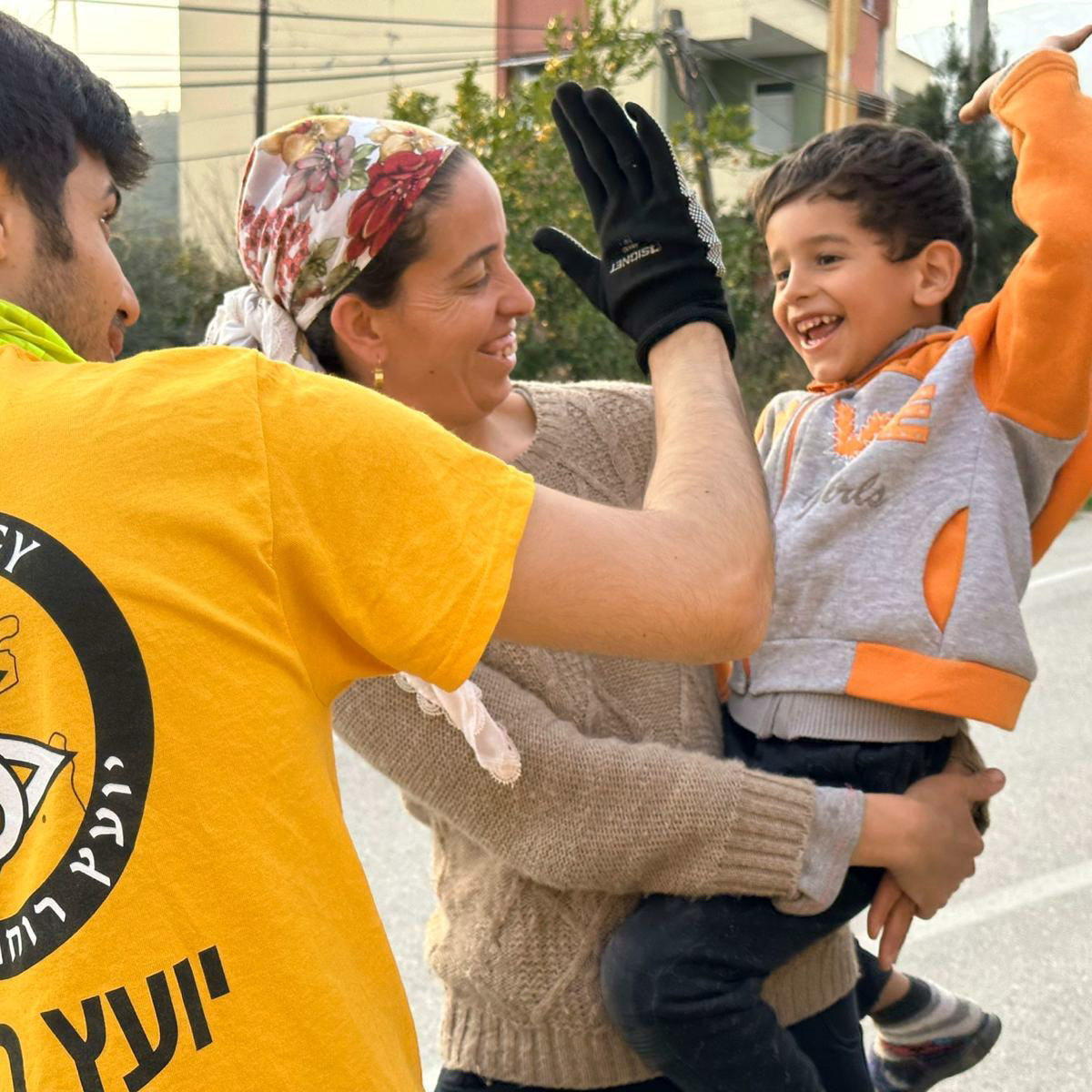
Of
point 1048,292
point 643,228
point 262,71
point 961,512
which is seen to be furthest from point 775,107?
point 643,228

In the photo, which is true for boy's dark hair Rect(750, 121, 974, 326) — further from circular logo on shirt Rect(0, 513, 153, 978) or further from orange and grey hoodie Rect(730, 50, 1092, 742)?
circular logo on shirt Rect(0, 513, 153, 978)

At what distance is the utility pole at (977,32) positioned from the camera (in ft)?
49.2

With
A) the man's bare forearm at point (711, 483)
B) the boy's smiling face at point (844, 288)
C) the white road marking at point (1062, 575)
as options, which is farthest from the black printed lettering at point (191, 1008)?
the white road marking at point (1062, 575)

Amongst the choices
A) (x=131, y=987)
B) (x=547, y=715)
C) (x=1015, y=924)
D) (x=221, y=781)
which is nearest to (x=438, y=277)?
(x=547, y=715)

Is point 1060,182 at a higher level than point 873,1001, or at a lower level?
higher

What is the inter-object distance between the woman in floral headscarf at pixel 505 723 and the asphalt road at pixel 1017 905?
1.87 meters

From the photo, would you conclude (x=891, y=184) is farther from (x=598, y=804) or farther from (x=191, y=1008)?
(x=191, y=1008)

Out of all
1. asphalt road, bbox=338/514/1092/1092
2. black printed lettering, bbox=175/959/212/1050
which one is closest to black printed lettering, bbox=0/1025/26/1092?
black printed lettering, bbox=175/959/212/1050

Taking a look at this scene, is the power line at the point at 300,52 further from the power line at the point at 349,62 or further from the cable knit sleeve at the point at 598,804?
the cable knit sleeve at the point at 598,804

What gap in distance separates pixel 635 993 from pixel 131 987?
82cm

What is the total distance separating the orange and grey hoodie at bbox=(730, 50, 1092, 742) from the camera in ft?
6.29

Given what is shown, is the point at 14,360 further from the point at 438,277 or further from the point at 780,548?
the point at 780,548

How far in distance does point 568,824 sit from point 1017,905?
10.2 ft

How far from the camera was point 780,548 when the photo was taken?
2072 millimetres
